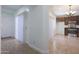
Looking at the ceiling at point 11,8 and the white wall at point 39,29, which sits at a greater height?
the ceiling at point 11,8

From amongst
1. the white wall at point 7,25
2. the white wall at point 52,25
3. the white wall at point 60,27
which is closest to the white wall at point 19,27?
the white wall at point 7,25

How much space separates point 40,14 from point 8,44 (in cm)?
73

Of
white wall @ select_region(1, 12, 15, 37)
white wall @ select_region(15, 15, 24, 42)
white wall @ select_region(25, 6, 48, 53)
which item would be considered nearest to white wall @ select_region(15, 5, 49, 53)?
white wall @ select_region(25, 6, 48, 53)

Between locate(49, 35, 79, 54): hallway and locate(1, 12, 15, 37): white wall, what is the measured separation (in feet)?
2.24

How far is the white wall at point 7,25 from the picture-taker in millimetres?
1989

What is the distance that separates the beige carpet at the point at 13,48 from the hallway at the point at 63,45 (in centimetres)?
31

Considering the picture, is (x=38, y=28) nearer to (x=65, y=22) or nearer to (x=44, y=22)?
(x=44, y=22)

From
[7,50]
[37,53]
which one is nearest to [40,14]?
[37,53]

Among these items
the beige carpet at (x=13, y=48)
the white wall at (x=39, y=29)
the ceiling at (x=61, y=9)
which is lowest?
the beige carpet at (x=13, y=48)

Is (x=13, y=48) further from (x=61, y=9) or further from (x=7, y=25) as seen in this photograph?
(x=61, y=9)

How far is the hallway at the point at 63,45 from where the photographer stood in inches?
76.9

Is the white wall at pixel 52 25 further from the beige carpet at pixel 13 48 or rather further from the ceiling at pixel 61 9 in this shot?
the beige carpet at pixel 13 48

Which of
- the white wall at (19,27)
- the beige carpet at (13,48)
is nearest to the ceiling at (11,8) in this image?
the white wall at (19,27)

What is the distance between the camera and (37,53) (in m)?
2.02
